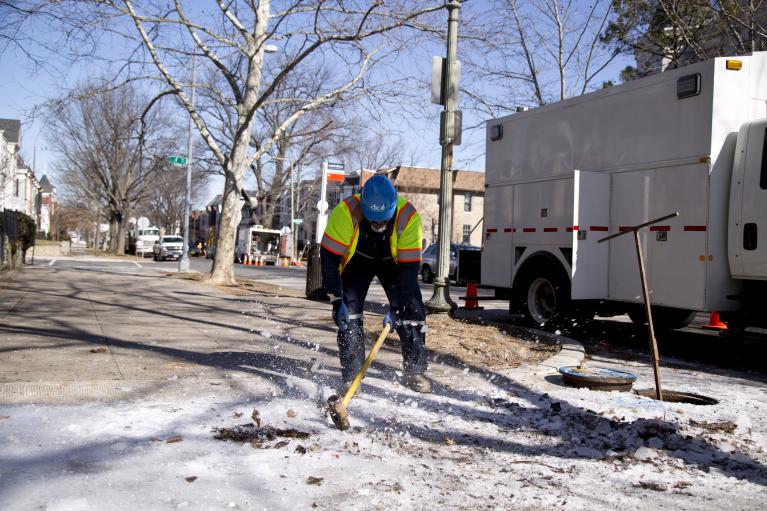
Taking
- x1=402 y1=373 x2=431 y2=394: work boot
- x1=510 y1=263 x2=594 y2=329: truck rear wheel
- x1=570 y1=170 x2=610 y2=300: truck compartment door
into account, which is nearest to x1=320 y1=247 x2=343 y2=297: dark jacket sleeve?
x1=402 y1=373 x2=431 y2=394: work boot

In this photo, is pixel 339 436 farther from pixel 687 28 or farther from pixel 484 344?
pixel 687 28

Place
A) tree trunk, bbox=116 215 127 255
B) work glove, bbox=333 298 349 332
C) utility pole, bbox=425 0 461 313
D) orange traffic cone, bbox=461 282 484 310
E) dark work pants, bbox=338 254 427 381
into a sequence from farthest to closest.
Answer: tree trunk, bbox=116 215 127 255 → orange traffic cone, bbox=461 282 484 310 → utility pole, bbox=425 0 461 313 → dark work pants, bbox=338 254 427 381 → work glove, bbox=333 298 349 332

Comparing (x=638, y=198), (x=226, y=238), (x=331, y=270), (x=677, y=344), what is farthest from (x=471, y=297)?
(x=226, y=238)

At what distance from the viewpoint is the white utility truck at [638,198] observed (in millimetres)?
7355

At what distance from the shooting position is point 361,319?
17.3 feet

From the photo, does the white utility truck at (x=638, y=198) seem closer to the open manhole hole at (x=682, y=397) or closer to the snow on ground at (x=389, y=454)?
the open manhole hole at (x=682, y=397)

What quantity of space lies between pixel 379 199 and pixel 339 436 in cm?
161

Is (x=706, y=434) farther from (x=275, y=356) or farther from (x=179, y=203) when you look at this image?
(x=179, y=203)

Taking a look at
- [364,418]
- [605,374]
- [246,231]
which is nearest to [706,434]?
[605,374]

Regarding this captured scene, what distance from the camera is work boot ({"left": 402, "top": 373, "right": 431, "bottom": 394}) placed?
5.55 m

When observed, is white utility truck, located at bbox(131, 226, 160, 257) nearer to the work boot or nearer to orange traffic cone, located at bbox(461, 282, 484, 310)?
orange traffic cone, located at bbox(461, 282, 484, 310)

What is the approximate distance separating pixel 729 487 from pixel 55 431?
3831 millimetres

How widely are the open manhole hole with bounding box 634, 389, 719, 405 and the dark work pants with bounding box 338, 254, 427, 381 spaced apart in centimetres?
199

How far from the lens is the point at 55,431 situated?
4039 millimetres
